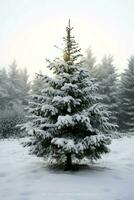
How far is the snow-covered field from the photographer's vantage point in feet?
23.7

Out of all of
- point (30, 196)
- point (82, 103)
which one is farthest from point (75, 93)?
point (30, 196)

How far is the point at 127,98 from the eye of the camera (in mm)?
30016

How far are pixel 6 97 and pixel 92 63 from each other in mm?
12542

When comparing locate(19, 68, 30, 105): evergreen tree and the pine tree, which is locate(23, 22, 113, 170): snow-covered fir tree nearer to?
the pine tree

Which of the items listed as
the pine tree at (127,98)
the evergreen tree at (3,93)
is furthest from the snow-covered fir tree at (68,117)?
the evergreen tree at (3,93)

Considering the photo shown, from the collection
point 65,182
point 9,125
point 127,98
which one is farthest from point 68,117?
point 127,98

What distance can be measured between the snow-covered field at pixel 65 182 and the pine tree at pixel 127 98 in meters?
18.0

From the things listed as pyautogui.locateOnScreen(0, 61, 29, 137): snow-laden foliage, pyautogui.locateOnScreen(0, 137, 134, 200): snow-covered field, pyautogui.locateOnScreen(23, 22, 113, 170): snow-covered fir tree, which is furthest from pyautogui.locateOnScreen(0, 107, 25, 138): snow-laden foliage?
pyautogui.locateOnScreen(23, 22, 113, 170): snow-covered fir tree

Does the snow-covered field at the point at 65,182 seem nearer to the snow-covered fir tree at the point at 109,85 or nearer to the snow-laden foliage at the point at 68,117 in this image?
the snow-laden foliage at the point at 68,117

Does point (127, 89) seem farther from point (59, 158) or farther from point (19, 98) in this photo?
point (59, 158)

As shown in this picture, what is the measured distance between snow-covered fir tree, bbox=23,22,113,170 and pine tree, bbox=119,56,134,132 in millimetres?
19095

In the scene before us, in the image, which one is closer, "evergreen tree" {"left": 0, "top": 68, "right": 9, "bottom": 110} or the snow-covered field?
the snow-covered field

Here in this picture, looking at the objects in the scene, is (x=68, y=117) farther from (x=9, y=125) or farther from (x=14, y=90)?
(x=14, y=90)

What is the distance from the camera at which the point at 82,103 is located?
415 inches
